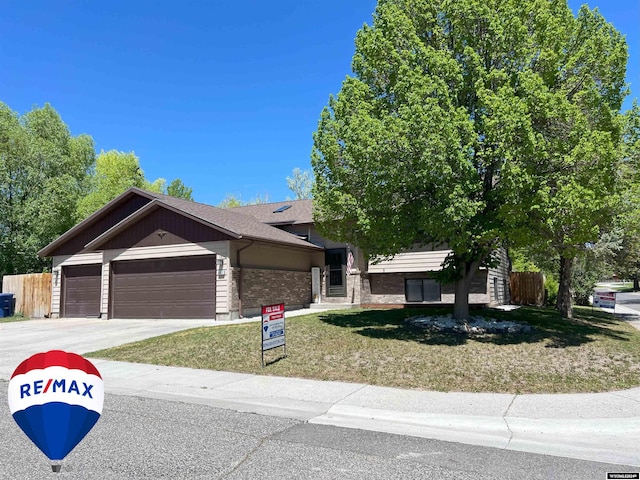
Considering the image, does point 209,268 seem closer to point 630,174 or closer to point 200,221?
point 200,221

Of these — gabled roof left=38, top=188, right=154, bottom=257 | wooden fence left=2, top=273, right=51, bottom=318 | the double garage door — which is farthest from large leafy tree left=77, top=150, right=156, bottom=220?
the double garage door

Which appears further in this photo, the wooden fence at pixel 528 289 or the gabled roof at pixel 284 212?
the wooden fence at pixel 528 289

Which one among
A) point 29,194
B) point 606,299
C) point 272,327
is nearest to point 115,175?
point 29,194

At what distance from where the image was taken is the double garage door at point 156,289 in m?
18.5

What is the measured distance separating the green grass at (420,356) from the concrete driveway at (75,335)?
1647 mm

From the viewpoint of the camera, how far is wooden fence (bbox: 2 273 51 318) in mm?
23156

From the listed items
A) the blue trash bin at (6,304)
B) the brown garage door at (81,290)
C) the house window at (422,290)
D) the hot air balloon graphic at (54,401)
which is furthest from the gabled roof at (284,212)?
the hot air balloon graphic at (54,401)

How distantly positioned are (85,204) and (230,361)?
92.4ft

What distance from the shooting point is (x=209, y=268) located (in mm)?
18453

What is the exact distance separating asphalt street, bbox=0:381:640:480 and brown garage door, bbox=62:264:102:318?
16.4 metres

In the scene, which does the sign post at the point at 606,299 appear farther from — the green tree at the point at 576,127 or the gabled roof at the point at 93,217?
the gabled roof at the point at 93,217

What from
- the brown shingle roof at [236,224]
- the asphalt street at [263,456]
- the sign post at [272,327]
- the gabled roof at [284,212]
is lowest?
the asphalt street at [263,456]

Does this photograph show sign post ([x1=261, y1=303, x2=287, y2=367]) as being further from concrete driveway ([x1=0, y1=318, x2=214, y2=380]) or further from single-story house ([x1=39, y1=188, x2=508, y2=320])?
single-story house ([x1=39, y1=188, x2=508, y2=320])

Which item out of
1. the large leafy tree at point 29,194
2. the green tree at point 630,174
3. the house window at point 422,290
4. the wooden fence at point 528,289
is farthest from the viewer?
the large leafy tree at point 29,194
